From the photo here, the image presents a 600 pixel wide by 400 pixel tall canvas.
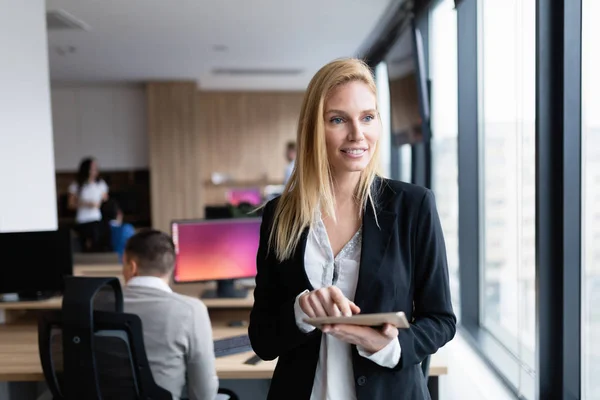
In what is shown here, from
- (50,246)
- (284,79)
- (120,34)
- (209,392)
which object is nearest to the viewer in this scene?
(209,392)

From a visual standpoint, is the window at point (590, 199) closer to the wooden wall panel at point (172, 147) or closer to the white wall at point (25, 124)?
the white wall at point (25, 124)

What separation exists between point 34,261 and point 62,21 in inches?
104

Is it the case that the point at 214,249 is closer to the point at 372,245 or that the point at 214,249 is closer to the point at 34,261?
the point at 34,261

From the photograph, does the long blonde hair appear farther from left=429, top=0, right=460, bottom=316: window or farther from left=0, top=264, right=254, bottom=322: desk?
left=429, top=0, right=460, bottom=316: window

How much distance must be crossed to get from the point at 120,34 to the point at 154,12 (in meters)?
0.90

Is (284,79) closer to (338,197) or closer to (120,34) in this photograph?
(120,34)

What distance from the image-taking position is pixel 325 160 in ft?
3.63

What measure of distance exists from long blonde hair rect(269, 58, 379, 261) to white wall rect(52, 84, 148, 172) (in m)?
7.47

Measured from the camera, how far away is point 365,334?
0.95 m

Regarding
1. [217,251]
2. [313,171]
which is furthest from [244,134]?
[313,171]

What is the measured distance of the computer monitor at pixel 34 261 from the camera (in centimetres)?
271

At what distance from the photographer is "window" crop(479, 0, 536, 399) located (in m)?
2.08

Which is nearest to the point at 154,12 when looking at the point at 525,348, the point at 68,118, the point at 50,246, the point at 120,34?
the point at 120,34

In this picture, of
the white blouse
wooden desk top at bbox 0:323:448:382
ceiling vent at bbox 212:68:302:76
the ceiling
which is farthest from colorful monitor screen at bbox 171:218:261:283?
ceiling vent at bbox 212:68:302:76
